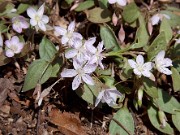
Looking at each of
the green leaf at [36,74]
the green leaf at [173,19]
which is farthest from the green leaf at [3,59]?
the green leaf at [173,19]

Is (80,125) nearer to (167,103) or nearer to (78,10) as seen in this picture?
(167,103)

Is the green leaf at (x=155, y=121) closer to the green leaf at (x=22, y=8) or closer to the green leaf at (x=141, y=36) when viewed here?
the green leaf at (x=141, y=36)

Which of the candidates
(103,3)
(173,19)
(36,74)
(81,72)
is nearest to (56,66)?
(36,74)

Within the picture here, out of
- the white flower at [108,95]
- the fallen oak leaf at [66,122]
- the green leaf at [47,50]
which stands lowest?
the fallen oak leaf at [66,122]

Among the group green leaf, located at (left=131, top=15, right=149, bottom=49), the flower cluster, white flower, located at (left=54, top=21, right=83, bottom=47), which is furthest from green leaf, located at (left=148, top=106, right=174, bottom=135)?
white flower, located at (left=54, top=21, right=83, bottom=47)

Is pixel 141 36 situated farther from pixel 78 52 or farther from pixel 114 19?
pixel 78 52

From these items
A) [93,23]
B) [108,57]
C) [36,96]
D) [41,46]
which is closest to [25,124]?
[36,96]
